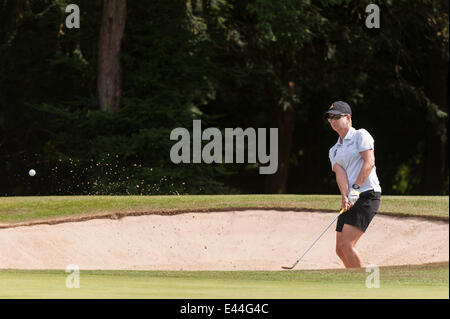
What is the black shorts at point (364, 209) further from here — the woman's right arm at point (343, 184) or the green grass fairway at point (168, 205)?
the green grass fairway at point (168, 205)

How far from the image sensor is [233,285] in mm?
7395

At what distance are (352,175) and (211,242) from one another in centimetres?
545

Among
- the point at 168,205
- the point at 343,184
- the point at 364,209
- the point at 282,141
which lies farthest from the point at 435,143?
the point at 343,184

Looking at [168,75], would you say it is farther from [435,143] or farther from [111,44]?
[435,143]

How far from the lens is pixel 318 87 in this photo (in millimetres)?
27219

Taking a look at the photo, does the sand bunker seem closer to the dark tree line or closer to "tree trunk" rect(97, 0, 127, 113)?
the dark tree line

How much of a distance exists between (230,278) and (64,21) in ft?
55.4

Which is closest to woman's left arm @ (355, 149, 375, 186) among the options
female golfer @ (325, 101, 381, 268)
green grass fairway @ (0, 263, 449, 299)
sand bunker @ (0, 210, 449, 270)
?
female golfer @ (325, 101, 381, 268)

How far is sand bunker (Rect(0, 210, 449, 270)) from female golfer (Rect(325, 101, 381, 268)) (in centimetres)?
351

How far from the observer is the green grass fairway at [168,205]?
13.8 metres

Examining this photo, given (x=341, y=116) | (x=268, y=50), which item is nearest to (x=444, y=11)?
(x=268, y=50)

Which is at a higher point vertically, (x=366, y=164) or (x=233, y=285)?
(x=366, y=164)

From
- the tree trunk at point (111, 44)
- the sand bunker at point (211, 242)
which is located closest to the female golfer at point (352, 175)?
the sand bunker at point (211, 242)
